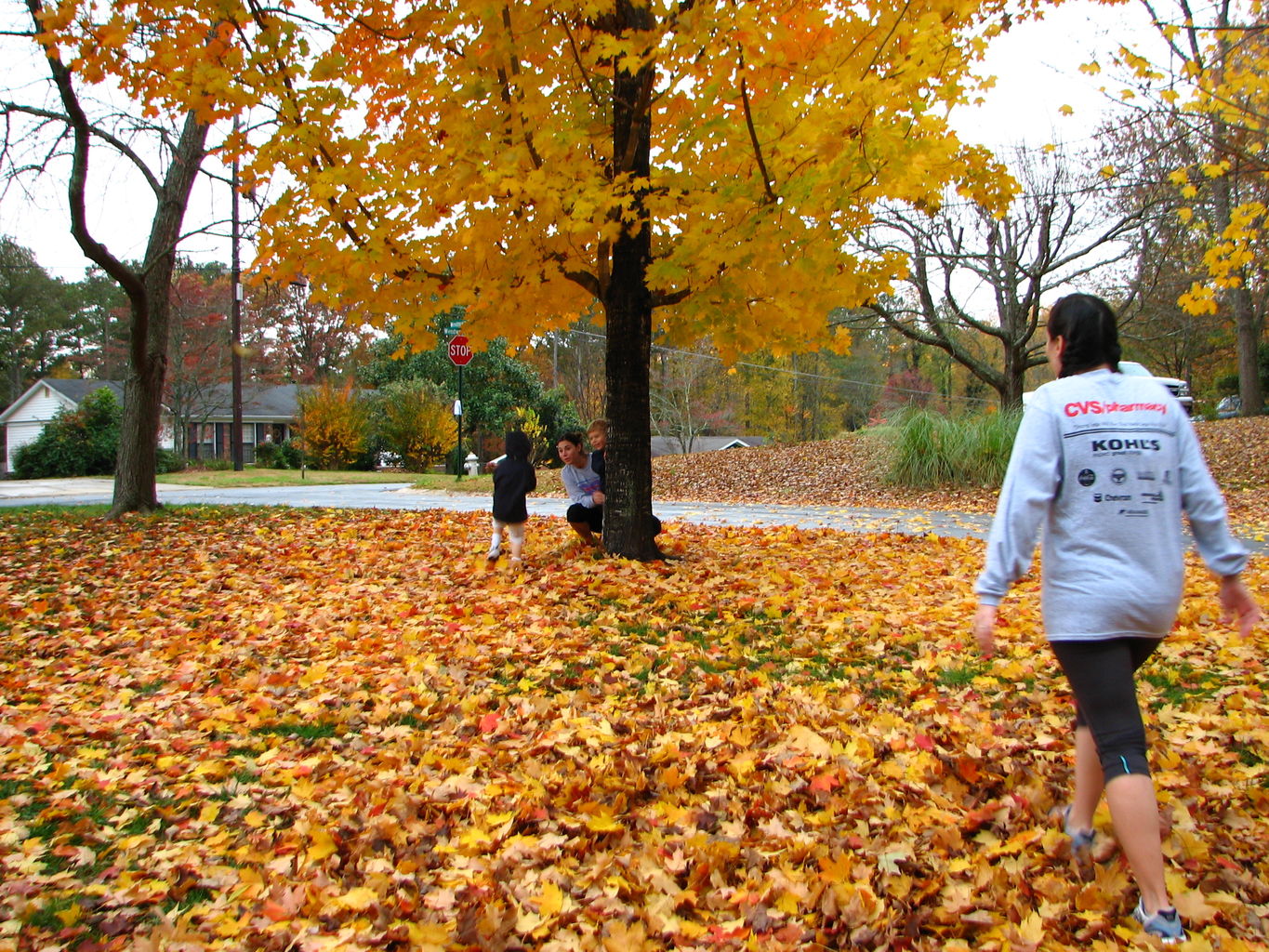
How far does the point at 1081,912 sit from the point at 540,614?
395cm

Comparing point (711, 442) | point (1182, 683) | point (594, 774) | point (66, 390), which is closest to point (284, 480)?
point (594, 774)

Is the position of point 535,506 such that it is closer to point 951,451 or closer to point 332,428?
point 951,451

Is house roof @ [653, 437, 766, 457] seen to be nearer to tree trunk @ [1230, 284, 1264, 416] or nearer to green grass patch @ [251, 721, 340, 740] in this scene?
tree trunk @ [1230, 284, 1264, 416]

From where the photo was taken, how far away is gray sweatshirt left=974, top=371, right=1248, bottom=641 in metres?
2.14

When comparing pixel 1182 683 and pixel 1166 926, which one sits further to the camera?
pixel 1182 683

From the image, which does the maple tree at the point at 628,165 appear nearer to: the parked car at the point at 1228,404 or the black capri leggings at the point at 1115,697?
the black capri leggings at the point at 1115,697

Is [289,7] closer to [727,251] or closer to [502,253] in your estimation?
[502,253]

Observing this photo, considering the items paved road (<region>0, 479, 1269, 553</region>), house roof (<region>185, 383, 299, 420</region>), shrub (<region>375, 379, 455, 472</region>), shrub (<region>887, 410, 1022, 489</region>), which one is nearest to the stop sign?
paved road (<region>0, 479, 1269, 553</region>)

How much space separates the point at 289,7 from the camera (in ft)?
26.6

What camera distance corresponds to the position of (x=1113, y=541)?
2.15 meters

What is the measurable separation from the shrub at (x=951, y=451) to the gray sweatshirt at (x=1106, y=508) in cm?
1266

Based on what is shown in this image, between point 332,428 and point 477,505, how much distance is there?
18102mm

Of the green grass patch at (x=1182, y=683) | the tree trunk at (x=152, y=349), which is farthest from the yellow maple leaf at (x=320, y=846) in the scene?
the tree trunk at (x=152, y=349)

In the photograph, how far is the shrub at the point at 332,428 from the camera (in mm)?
31312
